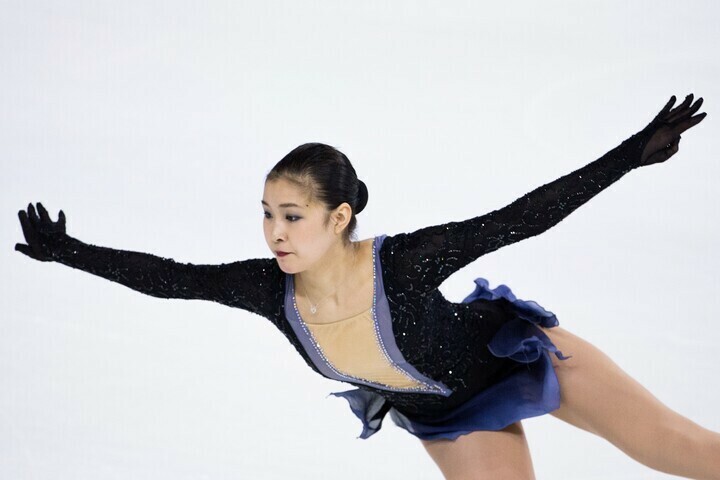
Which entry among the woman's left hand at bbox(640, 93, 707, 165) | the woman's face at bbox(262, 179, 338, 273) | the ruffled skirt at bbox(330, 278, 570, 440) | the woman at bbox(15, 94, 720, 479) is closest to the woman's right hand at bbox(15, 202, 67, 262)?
the woman at bbox(15, 94, 720, 479)

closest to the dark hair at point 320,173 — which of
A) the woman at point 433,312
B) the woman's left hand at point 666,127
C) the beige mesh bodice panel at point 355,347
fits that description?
the woman at point 433,312

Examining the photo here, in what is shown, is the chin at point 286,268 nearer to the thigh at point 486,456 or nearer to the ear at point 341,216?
the ear at point 341,216

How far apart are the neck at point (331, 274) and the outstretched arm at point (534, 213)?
15 centimetres

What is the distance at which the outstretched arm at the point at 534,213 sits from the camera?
316cm

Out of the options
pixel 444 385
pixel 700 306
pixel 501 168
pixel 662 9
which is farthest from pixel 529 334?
pixel 662 9

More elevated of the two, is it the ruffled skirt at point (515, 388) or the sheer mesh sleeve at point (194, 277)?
the sheer mesh sleeve at point (194, 277)

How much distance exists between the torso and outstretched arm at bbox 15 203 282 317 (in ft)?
0.56

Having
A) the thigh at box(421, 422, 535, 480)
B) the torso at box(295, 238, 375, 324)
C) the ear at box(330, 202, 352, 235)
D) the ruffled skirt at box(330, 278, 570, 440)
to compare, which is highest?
the ear at box(330, 202, 352, 235)

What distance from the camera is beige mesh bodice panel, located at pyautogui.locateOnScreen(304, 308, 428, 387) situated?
340cm

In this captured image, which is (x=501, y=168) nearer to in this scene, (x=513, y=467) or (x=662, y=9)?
(x=662, y=9)

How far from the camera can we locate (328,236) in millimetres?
3287

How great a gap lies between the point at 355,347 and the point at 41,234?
43.0 inches

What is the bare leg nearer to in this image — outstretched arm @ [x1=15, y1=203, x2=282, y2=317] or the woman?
the woman

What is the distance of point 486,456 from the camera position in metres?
3.57
